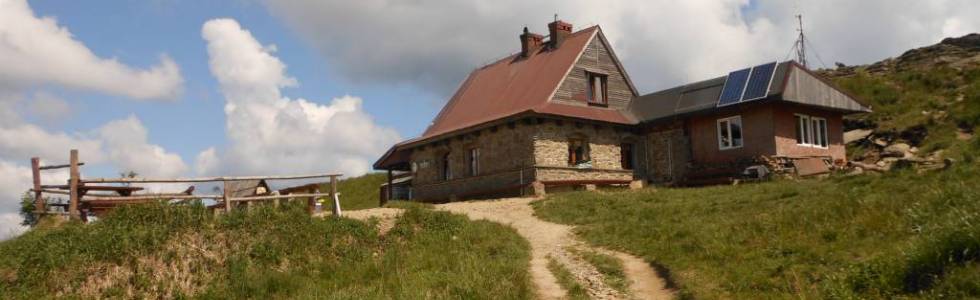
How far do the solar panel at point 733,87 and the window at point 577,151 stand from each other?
553cm

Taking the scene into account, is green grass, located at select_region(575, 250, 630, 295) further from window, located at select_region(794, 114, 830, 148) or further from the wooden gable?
window, located at select_region(794, 114, 830, 148)

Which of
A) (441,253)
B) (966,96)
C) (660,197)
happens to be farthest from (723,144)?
(441,253)

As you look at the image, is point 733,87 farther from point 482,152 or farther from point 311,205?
point 311,205

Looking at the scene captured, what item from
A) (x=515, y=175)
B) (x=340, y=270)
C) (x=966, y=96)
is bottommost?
(x=340, y=270)

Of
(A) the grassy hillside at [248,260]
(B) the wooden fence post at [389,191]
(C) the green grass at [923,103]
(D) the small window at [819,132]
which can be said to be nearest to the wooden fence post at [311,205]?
(A) the grassy hillside at [248,260]

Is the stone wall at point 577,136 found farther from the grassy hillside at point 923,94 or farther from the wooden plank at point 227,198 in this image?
the wooden plank at point 227,198

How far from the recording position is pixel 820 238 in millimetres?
12484

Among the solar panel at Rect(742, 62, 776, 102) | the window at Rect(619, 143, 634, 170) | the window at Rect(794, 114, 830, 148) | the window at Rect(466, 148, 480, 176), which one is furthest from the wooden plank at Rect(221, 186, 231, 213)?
the window at Rect(794, 114, 830, 148)

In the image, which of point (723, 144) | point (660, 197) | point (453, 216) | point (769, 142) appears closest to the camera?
point (453, 216)

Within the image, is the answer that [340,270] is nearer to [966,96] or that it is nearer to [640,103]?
[640,103]

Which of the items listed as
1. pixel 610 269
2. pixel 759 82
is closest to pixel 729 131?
pixel 759 82

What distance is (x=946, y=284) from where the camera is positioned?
28.1 ft

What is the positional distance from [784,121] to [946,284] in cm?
2056

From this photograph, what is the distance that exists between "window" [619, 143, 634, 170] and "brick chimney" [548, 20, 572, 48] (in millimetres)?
5622
